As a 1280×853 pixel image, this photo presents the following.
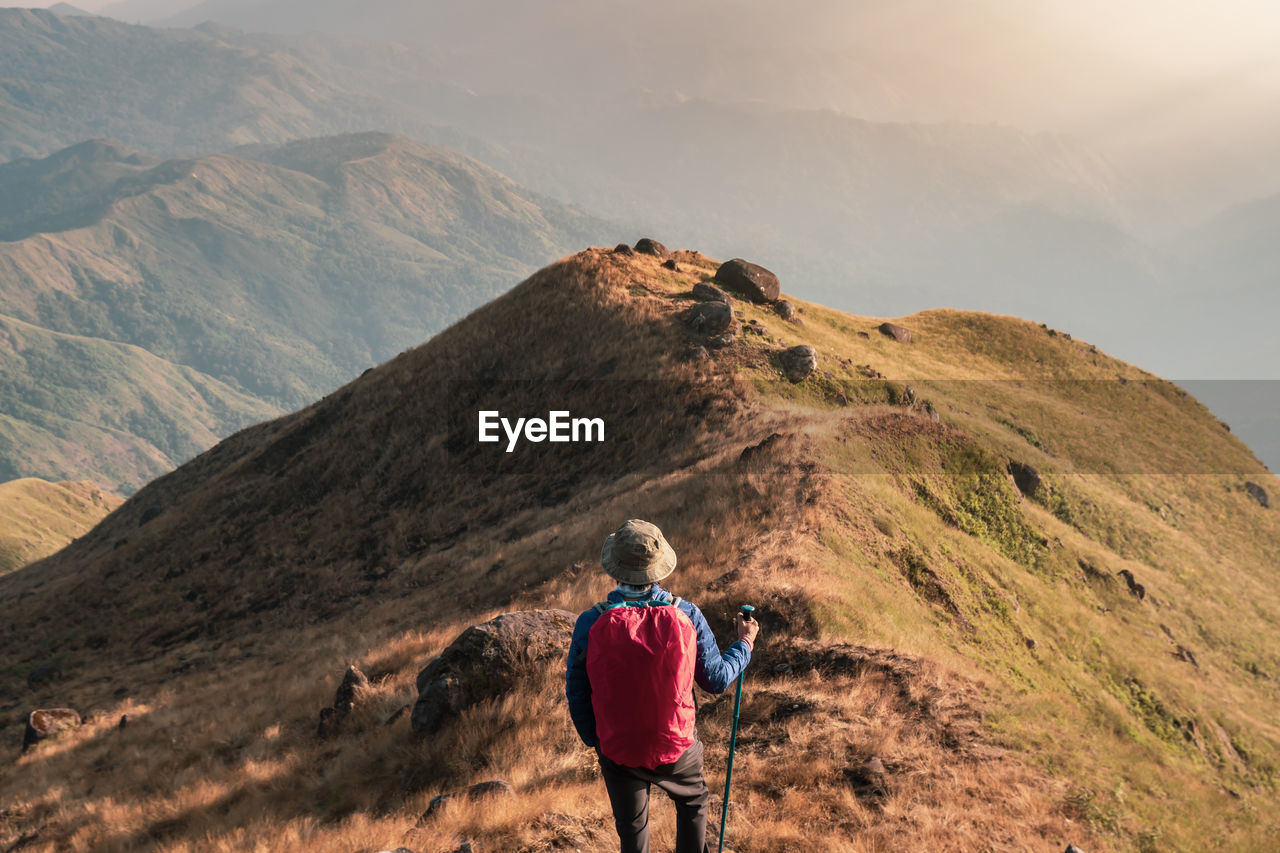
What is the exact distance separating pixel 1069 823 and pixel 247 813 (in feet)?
37.6

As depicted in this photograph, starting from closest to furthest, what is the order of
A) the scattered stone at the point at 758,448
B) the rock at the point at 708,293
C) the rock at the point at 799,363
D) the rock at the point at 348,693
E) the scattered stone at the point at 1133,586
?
the rock at the point at 348,693, the scattered stone at the point at 758,448, the scattered stone at the point at 1133,586, the rock at the point at 799,363, the rock at the point at 708,293

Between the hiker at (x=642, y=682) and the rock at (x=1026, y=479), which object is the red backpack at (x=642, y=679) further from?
the rock at (x=1026, y=479)

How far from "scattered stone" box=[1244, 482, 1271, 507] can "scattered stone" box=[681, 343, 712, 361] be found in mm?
36650

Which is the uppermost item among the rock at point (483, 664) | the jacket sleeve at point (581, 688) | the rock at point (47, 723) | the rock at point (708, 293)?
the rock at point (708, 293)

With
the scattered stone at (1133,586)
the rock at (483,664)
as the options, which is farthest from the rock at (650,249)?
the rock at (483,664)

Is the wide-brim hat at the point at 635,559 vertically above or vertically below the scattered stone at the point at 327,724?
above

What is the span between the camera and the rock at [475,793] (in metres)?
8.13

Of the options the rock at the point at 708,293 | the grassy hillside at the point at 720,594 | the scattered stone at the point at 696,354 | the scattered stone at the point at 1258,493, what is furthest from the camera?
the scattered stone at the point at 1258,493

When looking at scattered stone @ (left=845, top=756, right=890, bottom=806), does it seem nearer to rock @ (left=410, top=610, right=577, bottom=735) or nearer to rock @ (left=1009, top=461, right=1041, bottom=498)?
rock @ (left=410, top=610, right=577, bottom=735)

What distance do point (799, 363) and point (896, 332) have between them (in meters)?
21.2

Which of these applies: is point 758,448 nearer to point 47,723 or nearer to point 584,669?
point 584,669

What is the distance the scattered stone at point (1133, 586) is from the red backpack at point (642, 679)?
1075 inches

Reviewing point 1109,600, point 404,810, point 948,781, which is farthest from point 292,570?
point 1109,600

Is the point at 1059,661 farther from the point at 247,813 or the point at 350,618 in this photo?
the point at 350,618
